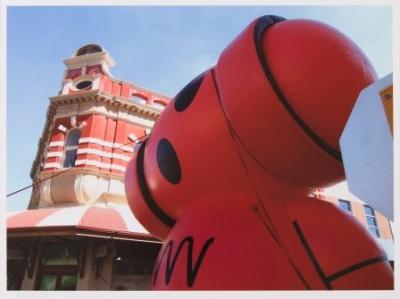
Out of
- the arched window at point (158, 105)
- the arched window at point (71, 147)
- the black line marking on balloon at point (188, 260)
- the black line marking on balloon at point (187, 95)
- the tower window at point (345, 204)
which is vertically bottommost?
the black line marking on balloon at point (188, 260)

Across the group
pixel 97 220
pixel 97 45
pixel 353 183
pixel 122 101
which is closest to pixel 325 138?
pixel 353 183

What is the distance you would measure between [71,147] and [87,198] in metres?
1.85

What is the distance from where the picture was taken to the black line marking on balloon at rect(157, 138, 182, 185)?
2.79 m

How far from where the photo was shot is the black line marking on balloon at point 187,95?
2.88 meters

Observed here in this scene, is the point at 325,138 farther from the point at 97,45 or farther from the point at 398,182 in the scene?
the point at 97,45

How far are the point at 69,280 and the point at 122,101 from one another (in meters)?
5.10

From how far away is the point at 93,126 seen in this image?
395 inches

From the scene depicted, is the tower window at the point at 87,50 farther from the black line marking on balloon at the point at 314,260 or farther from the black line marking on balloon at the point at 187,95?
the black line marking on balloon at the point at 314,260

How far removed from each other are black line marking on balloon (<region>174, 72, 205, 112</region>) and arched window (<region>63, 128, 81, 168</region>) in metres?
7.68

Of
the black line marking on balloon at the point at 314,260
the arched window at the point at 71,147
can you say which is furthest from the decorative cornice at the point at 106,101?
the black line marking on balloon at the point at 314,260

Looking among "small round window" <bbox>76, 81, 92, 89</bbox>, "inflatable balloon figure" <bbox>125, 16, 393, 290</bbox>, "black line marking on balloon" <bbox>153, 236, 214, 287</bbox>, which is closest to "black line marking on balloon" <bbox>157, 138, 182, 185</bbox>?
"inflatable balloon figure" <bbox>125, 16, 393, 290</bbox>

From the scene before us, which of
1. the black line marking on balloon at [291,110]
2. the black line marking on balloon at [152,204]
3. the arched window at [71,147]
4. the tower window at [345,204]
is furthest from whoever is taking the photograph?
the tower window at [345,204]

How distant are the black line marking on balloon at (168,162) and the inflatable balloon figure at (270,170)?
0.01 meters

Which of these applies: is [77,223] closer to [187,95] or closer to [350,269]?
[187,95]
